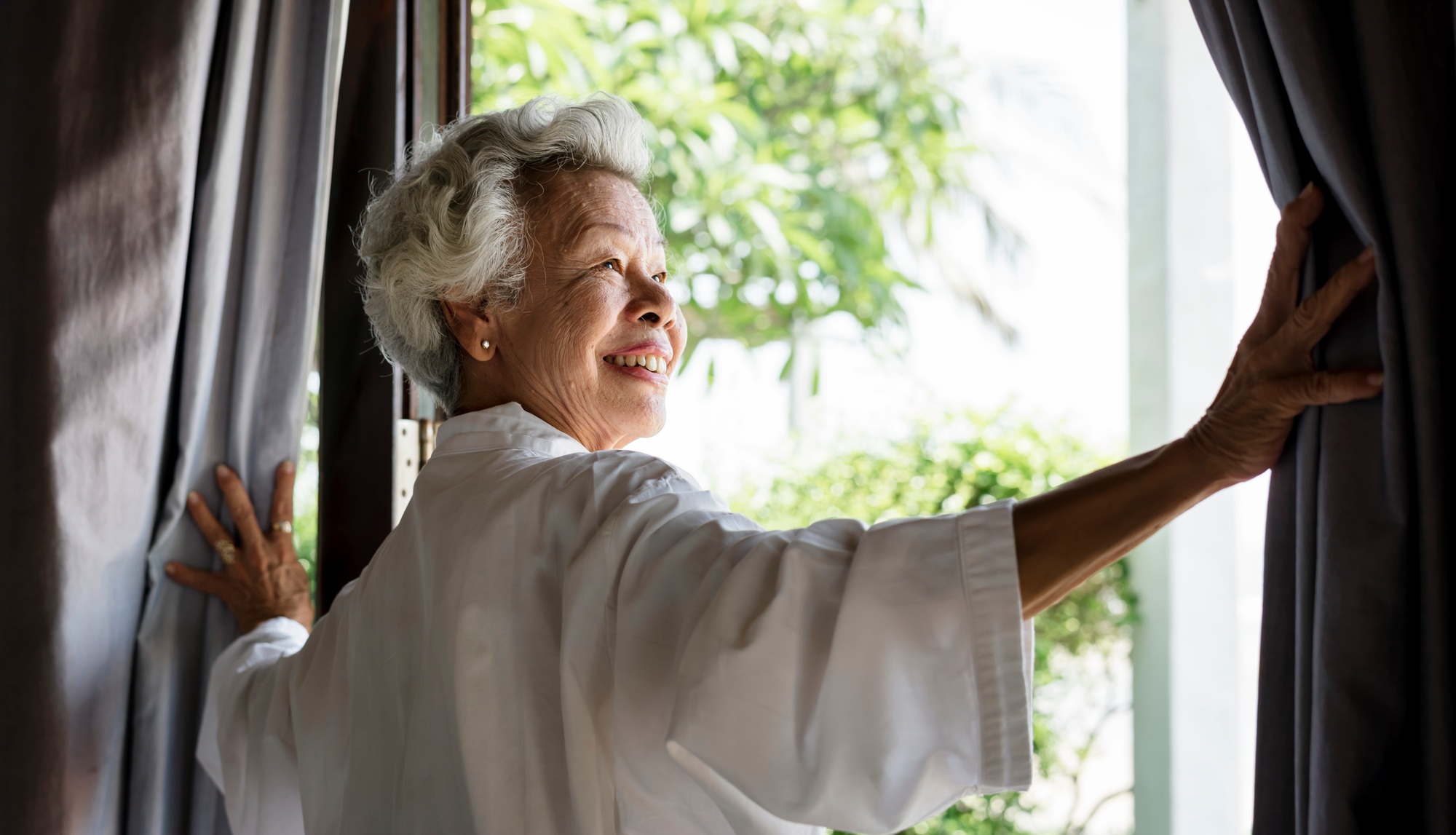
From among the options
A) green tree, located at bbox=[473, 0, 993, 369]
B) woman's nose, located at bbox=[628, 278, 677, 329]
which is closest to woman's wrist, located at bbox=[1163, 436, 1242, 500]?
woman's nose, located at bbox=[628, 278, 677, 329]

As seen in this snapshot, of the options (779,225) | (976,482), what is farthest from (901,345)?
(976,482)

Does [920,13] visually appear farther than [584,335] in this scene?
Yes

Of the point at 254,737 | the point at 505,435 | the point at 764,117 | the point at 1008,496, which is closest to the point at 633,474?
the point at 505,435

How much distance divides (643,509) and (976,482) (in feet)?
8.56

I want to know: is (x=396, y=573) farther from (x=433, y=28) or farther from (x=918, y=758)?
(x=433, y=28)

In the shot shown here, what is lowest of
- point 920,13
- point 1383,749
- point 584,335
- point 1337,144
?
point 1383,749

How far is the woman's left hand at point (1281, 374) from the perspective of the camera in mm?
837

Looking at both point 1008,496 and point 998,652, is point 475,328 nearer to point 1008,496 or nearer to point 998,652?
point 998,652

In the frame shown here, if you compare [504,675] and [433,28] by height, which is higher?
[433,28]

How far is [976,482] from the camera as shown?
336 cm

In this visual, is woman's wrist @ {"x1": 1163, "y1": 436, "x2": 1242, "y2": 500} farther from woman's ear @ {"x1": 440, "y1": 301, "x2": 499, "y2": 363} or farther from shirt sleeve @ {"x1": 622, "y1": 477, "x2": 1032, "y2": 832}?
woman's ear @ {"x1": 440, "y1": 301, "x2": 499, "y2": 363}

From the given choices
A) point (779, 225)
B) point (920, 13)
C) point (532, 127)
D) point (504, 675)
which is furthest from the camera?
point (920, 13)

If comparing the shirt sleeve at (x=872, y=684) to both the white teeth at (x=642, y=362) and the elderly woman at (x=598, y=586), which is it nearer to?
the elderly woman at (x=598, y=586)

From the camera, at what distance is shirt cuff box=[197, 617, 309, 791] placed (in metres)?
1.45
